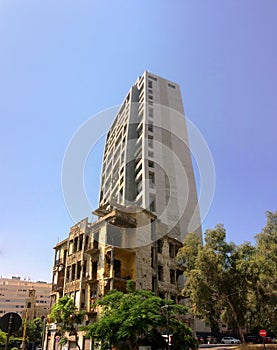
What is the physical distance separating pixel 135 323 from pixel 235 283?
1249 cm

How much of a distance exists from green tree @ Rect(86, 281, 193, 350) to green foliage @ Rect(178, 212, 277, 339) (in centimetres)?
506

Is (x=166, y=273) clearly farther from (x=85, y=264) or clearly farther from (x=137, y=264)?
(x=85, y=264)

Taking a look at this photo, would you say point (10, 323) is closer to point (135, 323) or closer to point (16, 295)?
point (135, 323)

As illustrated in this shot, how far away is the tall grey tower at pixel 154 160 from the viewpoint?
52.9 metres

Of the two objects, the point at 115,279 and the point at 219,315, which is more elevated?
the point at 115,279

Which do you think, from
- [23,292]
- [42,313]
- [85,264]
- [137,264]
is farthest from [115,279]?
[23,292]

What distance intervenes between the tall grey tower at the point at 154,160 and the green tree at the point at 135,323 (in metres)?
21.4

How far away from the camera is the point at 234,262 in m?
30.3

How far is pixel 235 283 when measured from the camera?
29.7 meters

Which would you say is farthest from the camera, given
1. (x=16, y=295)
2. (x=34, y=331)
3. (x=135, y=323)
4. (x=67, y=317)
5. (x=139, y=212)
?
(x=16, y=295)

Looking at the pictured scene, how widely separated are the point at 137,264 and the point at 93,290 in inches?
218

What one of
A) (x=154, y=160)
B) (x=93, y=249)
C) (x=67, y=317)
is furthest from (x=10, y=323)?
(x=154, y=160)

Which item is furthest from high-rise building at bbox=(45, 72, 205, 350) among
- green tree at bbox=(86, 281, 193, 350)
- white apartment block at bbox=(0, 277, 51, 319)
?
white apartment block at bbox=(0, 277, 51, 319)

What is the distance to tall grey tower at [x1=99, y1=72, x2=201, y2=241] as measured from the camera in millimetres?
52875
